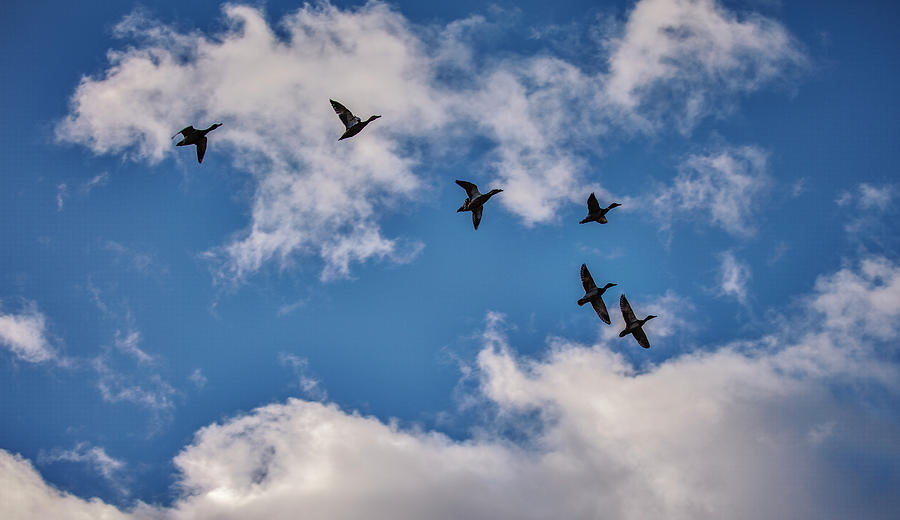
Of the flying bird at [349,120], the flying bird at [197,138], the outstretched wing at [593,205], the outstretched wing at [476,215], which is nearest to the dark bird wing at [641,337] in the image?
the outstretched wing at [593,205]

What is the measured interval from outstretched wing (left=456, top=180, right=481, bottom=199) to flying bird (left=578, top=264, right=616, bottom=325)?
13179 millimetres

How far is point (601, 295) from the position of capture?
89375 mm

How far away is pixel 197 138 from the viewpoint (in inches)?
Answer: 3396

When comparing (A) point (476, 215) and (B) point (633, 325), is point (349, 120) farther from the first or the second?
(B) point (633, 325)

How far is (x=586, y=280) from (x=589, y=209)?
7.19m

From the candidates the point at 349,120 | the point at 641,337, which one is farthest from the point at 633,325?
the point at 349,120

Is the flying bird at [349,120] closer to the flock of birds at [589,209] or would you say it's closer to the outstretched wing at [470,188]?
the flock of birds at [589,209]

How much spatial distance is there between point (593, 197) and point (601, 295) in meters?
10.1

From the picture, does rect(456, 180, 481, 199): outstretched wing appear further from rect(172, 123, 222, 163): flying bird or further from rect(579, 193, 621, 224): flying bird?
rect(172, 123, 222, 163): flying bird

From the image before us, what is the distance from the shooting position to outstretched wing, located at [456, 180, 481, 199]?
291ft

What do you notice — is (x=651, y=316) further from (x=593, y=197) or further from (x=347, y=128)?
(x=347, y=128)

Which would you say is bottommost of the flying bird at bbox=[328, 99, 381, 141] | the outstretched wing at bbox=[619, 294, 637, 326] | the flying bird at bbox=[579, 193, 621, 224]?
the outstretched wing at bbox=[619, 294, 637, 326]

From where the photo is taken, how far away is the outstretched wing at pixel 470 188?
8856 cm

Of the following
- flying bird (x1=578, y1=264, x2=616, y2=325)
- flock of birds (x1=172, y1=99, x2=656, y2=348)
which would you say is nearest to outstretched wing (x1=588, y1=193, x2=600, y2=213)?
flock of birds (x1=172, y1=99, x2=656, y2=348)
